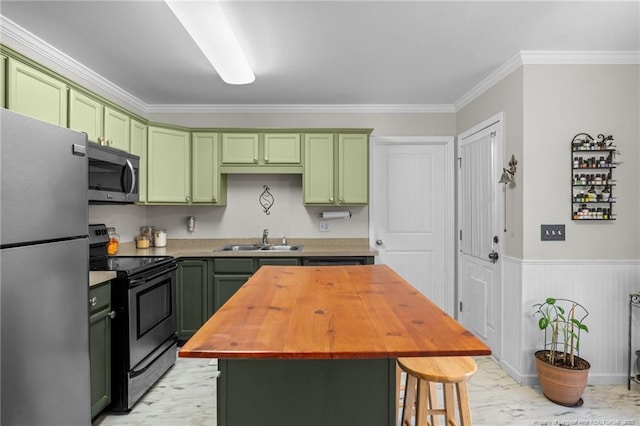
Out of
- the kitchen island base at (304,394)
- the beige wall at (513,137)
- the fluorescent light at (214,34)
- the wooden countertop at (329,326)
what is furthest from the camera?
the beige wall at (513,137)

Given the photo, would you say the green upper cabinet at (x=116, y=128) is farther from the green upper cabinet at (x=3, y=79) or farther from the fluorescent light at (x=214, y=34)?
the fluorescent light at (x=214, y=34)

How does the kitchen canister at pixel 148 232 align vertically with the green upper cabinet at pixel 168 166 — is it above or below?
below

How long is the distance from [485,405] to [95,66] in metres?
3.90

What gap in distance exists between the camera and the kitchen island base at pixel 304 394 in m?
1.17

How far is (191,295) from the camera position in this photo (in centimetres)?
339

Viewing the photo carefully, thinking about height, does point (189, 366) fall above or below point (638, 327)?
below

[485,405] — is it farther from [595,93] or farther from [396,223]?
[595,93]

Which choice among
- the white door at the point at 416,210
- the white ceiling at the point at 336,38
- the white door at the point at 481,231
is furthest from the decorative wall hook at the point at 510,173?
the white door at the point at 416,210

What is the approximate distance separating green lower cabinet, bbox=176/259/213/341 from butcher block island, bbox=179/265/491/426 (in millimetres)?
2149

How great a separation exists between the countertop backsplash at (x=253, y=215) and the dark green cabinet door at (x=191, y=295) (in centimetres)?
63

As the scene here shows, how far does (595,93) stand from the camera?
8.75ft

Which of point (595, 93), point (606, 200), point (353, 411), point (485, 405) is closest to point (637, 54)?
→ point (595, 93)

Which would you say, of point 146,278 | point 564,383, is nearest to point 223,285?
point 146,278

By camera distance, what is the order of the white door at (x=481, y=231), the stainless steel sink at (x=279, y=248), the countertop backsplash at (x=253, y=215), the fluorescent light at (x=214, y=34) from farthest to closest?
the countertop backsplash at (x=253, y=215) < the stainless steel sink at (x=279, y=248) < the white door at (x=481, y=231) < the fluorescent light at (x=214, y=34)
